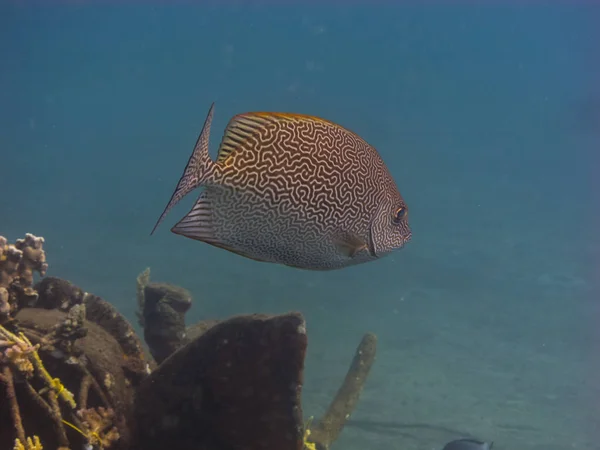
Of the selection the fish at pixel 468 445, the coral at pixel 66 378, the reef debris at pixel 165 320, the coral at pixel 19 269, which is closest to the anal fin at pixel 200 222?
the coral at pixel 66 378

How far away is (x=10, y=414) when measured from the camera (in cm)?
256

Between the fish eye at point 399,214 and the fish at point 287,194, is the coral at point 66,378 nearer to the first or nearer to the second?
the fish at point 287,194

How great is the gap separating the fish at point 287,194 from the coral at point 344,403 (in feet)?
13.6

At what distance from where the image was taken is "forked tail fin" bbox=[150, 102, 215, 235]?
7.38 ft

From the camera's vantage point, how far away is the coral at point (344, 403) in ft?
21.2

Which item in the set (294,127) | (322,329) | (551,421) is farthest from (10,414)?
(322,329)

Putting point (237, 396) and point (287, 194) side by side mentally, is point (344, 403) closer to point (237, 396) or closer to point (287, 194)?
point (237, 396)

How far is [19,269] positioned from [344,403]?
4.91 m

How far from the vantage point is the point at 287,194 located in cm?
252

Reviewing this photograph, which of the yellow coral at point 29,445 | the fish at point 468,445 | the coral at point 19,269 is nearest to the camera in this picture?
the yellow coral at point 29,445

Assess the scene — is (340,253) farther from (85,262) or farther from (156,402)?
(85,262)

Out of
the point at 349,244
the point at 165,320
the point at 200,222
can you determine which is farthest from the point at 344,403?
the point at 200,222

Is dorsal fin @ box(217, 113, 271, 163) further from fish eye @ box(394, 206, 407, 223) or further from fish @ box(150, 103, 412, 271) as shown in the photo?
fish eye @ box(394, 206, 407, 223)

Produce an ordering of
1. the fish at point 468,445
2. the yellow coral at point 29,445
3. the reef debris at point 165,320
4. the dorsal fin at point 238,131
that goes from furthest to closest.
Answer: the fish at point 468,445, the reef debris at point 165,320, the dorsal fin at point 238,131, the yellow coral at point 29,445
